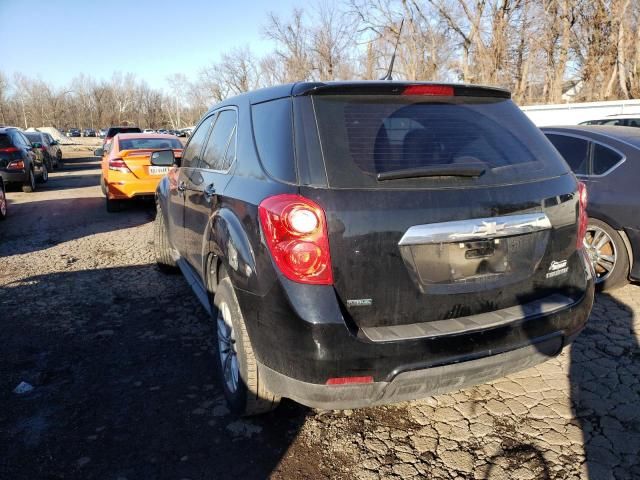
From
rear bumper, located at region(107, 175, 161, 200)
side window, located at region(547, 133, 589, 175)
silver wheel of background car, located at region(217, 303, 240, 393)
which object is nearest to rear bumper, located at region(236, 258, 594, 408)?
silver wheel of background car, located at region(217, 303, 240, 393)

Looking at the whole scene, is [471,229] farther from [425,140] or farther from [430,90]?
[430,90]

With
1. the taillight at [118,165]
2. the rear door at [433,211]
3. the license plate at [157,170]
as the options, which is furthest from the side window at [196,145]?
the taillight at [118,165]

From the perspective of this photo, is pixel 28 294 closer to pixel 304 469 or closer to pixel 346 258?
pixel 304 469

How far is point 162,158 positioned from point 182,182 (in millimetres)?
586

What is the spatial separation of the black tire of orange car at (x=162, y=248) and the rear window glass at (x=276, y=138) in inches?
109

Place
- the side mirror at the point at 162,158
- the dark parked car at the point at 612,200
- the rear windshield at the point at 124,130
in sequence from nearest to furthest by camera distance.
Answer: the dark parked car at the point at 612,200, the side mirror at the point at 162,158, the rear windshield at the point at 124,130

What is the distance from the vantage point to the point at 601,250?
4551mm

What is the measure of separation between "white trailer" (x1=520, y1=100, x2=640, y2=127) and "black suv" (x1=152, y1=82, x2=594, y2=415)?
15.1 meters

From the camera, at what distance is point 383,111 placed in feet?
7.92

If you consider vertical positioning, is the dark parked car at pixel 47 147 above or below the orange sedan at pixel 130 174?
above

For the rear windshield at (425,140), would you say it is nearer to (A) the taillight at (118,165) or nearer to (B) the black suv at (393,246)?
(B) the black suv at (393,246)

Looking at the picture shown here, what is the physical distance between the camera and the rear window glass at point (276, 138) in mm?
2299

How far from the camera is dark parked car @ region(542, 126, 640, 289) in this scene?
427 cm

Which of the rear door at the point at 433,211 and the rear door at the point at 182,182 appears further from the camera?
the rear door at the point at 182,182
